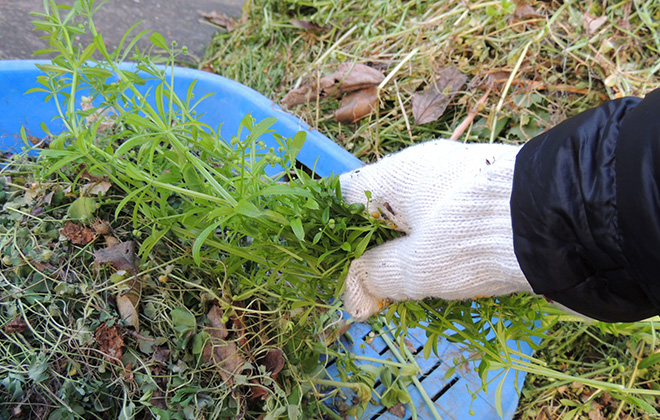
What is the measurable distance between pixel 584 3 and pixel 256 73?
109 cm

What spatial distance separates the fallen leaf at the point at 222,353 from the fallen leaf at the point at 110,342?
0.15 meters

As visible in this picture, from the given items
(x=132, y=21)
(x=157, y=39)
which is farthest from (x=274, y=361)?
(x=132, y=21)

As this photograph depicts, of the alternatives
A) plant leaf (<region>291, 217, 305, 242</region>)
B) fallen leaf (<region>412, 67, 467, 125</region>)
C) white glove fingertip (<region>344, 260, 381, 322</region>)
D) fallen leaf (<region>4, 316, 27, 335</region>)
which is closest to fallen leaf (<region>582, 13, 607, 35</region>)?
fallen leaf (<region>412, 67, 467, 125</region>)

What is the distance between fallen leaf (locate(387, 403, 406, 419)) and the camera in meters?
1.12

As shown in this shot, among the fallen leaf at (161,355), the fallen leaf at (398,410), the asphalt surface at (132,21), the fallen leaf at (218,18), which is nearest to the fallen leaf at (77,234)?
the fallen leaf at (161,355)

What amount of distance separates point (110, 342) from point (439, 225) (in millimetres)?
591

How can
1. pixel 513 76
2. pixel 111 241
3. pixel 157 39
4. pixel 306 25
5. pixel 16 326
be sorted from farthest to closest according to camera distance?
pixel 306 25 < pixel 513 76 < pixel 111 241 < pixel 16 326 < pixel 157 39

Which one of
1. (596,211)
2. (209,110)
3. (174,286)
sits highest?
(596,211)

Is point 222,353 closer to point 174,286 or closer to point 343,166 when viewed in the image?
point 174,286

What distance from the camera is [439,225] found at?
2.39 feet

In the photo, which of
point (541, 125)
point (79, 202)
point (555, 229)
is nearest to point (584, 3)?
point (541, 125)

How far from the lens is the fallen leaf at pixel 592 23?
1.43m

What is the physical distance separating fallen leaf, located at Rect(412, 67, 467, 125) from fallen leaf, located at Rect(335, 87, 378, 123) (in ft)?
0.41

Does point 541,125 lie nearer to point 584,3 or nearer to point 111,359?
point 584,3
